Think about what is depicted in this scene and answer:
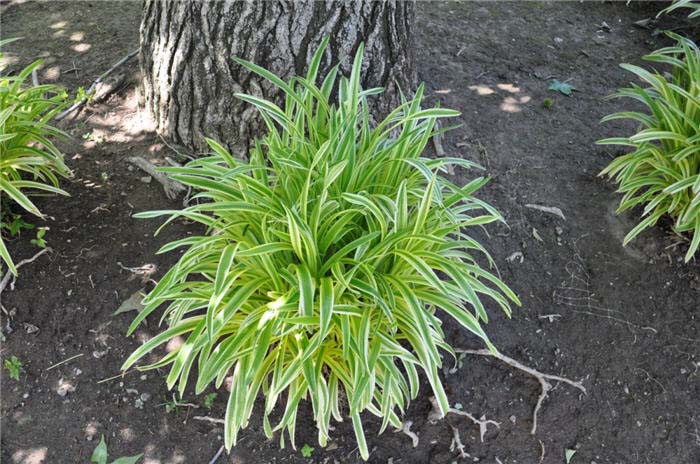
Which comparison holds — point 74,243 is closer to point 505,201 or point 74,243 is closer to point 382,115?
point 382,115

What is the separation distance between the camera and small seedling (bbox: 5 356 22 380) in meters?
2.26

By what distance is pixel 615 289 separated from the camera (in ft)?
8.75

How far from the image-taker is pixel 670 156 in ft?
8.59

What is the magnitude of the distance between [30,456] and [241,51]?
5.71 ft

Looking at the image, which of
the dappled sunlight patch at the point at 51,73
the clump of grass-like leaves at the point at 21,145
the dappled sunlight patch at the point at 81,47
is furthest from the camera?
the dappled sunlight patch at the point at 81,47

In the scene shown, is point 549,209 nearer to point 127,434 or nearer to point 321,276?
point 321,276

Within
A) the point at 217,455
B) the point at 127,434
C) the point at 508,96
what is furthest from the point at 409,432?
the point at 508,96

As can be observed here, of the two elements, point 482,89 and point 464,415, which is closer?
point 464,415

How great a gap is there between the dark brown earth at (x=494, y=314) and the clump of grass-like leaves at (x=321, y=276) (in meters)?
0.37

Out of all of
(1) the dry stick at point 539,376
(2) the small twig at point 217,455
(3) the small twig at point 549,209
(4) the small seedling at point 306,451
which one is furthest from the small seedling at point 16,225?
(3) the small twig at point 549,209

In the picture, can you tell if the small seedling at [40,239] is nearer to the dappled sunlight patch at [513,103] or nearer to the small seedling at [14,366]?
the small seedling at [14,366]

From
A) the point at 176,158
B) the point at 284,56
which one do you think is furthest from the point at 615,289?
the point at 176,158

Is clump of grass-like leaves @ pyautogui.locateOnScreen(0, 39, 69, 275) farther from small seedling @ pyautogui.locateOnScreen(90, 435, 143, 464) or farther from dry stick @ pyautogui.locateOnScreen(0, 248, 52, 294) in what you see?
small seedling @ pyautogui.locateOnScreen(90, 435, 143, 464)

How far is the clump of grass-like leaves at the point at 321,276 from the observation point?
1809 mm
